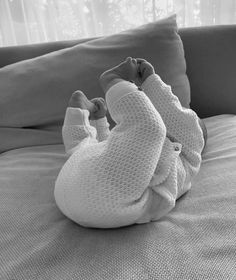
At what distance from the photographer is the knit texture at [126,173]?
0.62m

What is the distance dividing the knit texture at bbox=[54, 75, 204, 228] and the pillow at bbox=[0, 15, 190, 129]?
0.42m

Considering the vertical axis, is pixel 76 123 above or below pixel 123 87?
below

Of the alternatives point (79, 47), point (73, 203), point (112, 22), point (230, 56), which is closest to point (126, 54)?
point (79, 47)

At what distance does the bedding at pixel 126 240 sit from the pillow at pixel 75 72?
339 mm

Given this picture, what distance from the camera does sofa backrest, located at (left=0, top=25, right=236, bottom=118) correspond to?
50.3 inches

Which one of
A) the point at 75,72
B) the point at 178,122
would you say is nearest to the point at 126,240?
the point at 178,122

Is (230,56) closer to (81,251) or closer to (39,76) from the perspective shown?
(39,76)

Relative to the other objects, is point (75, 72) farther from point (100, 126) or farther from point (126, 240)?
point (126, 240)

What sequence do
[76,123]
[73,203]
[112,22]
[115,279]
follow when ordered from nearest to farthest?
[115,279]
[73,203]
[76,123]
[112,22]

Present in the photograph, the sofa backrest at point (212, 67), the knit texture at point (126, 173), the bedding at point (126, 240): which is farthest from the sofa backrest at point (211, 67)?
the knit texture at point (126, 173)

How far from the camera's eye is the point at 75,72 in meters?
1.15

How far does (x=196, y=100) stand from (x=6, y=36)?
985mm

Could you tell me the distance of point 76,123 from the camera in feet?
2.77

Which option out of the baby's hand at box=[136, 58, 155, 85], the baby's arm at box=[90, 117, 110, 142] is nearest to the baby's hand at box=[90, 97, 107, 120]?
the baby's arm at box=[90, 117, 110, 142]
